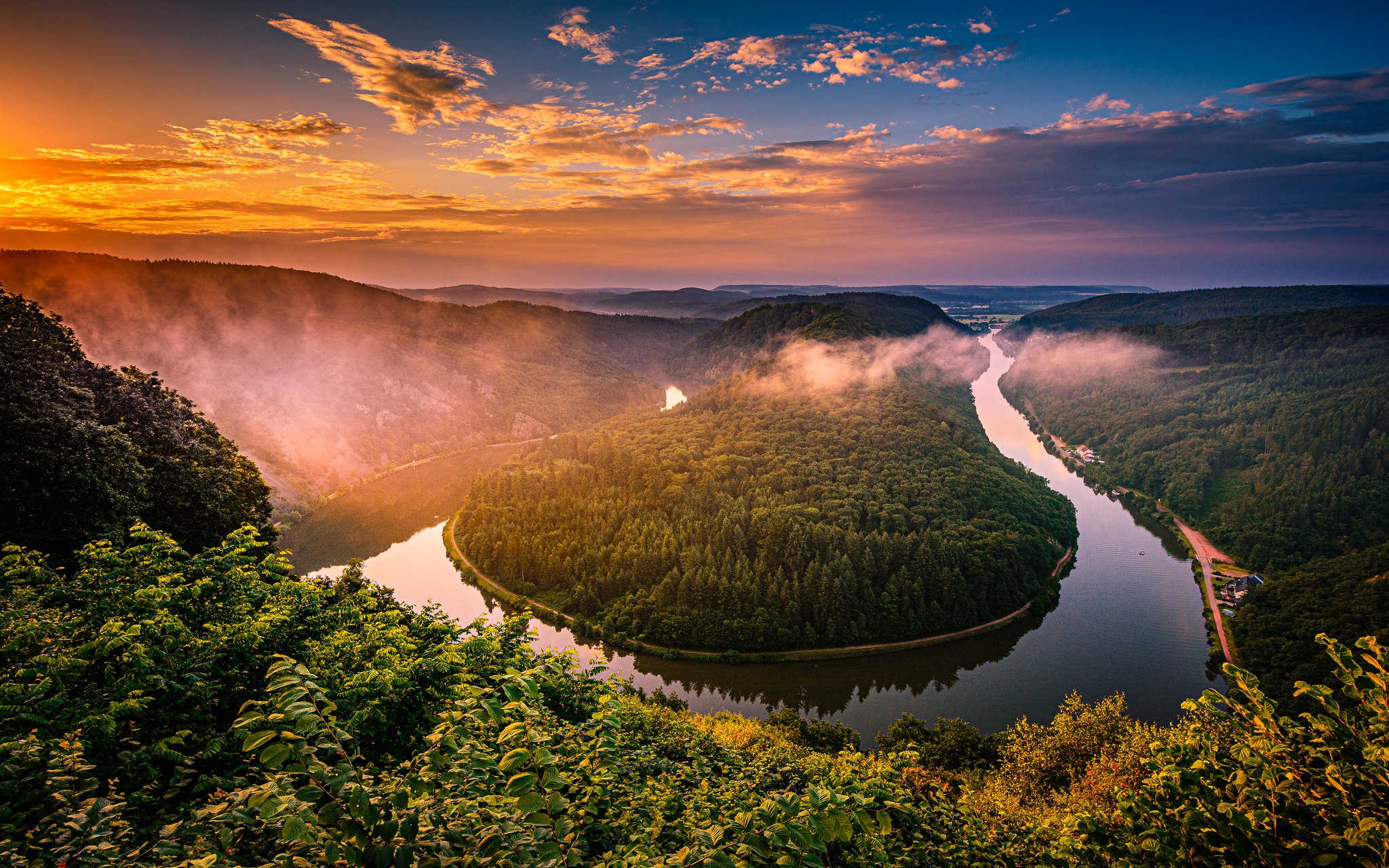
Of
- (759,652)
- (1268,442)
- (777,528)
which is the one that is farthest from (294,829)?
(1268,442)

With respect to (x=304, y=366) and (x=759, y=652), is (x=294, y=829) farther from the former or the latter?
(x=304, y=366)

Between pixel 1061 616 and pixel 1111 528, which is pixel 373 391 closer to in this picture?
pixel 1061 616

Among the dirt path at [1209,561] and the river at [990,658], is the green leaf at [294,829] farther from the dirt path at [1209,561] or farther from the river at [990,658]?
the dirt path at [1209,561]

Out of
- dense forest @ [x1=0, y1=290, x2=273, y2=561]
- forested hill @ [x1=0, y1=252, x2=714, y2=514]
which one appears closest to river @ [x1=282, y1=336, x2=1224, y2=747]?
dense forest @ [x1=0, y1=290, x2=273, y2=561]

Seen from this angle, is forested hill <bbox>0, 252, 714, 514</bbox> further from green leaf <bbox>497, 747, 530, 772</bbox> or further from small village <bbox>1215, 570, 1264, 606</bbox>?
small village <bbox>1215, 570, 1264, 606</bbox>

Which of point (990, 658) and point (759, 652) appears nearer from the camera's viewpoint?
point (759, 652)

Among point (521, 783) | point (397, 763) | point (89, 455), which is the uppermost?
point (521, 783)

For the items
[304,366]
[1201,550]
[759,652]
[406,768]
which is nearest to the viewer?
[406,768]

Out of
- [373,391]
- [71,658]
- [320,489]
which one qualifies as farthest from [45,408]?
[373,391]
